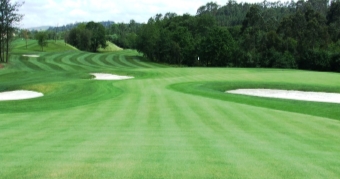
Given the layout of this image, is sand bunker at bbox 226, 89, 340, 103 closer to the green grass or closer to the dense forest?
the green grass

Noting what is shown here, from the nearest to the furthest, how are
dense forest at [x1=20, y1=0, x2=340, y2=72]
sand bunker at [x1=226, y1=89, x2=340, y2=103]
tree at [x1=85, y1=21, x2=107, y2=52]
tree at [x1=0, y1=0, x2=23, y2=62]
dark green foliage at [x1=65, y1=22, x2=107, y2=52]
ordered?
1. sand bunker at [x1=226, y1=89, x2=340, y2=103]
2. tree at [x1=0, y1=0, x2=23, y2=62]
3. dense forest at [x1=20, y1=0, x2=340, y2=72]
4. tree at [x1=85, y1=21, x2=107, y2=52]
5. dark green foliage at [x1=65, y1=22, x2=107, y2=52]

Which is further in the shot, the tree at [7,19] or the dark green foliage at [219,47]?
the dark green foliage at [219,47]

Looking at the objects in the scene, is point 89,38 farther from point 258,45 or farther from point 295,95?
point 295,95

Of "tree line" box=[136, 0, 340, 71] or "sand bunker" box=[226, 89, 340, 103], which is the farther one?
"tree line" box=[136, 0, 340, 71]

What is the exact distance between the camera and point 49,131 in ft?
36.5

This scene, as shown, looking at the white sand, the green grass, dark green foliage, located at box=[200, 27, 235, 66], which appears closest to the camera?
the green grass

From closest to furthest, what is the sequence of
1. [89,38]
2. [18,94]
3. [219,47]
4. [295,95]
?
1. [18,94]
2. [295,95]
3. [219,47]
4. [89,38]

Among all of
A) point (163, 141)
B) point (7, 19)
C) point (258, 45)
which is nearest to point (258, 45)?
point (258, 45)

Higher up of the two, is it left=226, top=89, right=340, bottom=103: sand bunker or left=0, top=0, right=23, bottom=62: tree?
left=0, top=0, right=23, bottom=62: tree

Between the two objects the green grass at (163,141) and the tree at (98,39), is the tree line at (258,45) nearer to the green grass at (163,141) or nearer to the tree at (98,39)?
the tree at (98,39)

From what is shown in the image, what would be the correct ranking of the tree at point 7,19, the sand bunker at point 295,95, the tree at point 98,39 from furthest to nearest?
1. the tree at point 98,39
2. the tree at point 7,19
3. the sand bunker at point 295,95

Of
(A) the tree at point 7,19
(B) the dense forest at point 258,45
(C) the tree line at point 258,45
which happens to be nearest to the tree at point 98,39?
(C) the tree line at point 258,45

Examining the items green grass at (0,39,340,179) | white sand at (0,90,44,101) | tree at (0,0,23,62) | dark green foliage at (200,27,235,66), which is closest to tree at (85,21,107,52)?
dark green foliage at (200,27,235,66)

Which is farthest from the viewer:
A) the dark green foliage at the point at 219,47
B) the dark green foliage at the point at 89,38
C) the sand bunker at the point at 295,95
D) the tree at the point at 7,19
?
the dark green foliage at the point at 89,38
